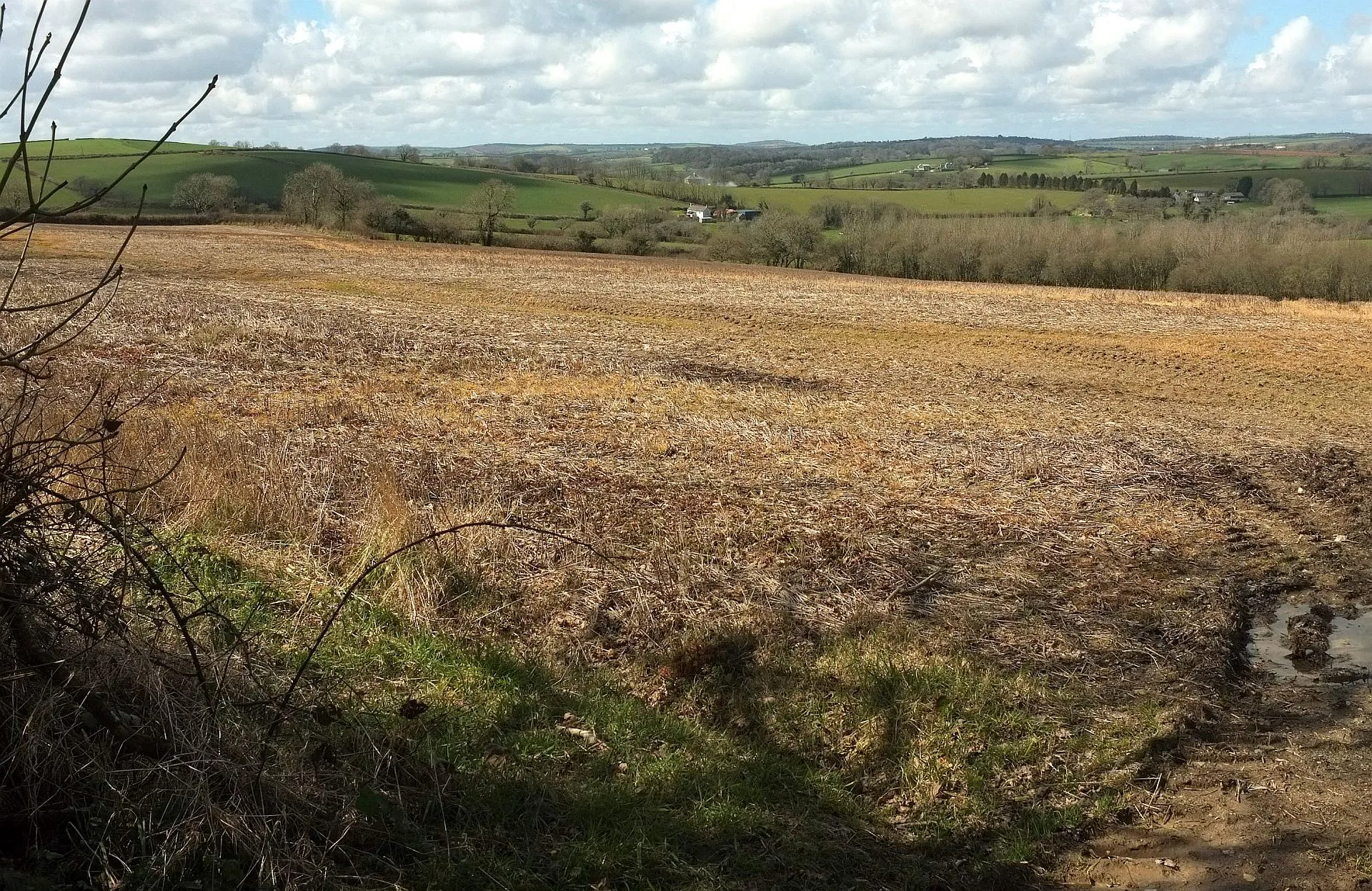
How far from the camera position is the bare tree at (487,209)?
197 ft

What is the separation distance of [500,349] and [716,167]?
387ft

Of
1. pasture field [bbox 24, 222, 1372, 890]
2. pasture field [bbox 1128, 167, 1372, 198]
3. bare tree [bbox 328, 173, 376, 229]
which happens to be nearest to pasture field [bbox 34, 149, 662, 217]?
bare tree [bbox 328, 173, 376, 229]

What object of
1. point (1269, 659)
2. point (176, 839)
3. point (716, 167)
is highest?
point (716, 167)

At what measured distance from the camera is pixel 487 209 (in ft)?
197

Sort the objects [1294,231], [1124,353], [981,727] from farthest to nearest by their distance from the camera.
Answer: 1. [1294,231]
2. [1124,353]
3. [981,727]

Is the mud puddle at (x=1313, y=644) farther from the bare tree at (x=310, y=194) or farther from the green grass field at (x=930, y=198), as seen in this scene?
the green grass field at (x=930, y=198)

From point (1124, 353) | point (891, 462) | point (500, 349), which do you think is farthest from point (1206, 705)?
point (1124, 353)

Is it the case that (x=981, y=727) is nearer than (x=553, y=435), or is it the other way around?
(x=981, y=727)

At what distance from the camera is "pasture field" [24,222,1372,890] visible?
15.7 ft

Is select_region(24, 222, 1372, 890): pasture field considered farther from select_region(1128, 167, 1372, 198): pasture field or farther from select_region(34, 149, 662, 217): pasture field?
select_region(1128, 167, 1372, 198): pasture field

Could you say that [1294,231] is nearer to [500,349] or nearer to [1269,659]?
[500,349]

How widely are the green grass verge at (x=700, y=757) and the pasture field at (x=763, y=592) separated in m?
0.02

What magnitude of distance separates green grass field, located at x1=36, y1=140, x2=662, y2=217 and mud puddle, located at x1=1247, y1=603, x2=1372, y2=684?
69.3 m

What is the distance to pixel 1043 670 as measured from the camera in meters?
6.65
